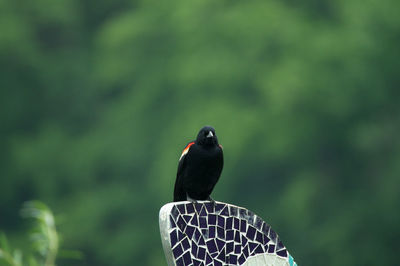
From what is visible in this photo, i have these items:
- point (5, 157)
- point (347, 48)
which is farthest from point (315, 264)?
point (5, 157)

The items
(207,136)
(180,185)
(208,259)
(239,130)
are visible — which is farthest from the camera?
(239,130)

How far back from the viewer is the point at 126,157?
1539cm

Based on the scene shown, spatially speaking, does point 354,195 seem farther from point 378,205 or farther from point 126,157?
point 126,157

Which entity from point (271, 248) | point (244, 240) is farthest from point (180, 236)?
point (271, 248)

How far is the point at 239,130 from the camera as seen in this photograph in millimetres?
13875

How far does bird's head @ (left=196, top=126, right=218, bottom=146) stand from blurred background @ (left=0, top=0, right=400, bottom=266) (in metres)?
9.51

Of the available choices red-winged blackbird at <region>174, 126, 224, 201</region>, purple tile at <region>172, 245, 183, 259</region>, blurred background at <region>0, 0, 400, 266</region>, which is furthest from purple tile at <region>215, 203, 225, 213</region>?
blurred background at <region>0, 0, 400, 266</region>

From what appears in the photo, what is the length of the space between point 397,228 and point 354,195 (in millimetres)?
1130

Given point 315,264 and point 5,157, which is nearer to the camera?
point 315,264

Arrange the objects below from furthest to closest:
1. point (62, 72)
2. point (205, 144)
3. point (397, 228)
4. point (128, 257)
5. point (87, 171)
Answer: point (62, 72) < point (87, 171) < point (128, 257) < point (397, 228) < point (205, 144)

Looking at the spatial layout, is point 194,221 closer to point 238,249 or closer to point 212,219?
point 212,219

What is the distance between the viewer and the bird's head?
3.80m

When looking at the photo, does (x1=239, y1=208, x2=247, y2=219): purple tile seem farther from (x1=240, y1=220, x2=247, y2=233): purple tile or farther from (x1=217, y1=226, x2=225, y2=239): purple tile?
(x1=217, y1=226, x2=225, y2=239): purple tile

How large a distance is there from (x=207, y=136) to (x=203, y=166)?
15 centimetres
